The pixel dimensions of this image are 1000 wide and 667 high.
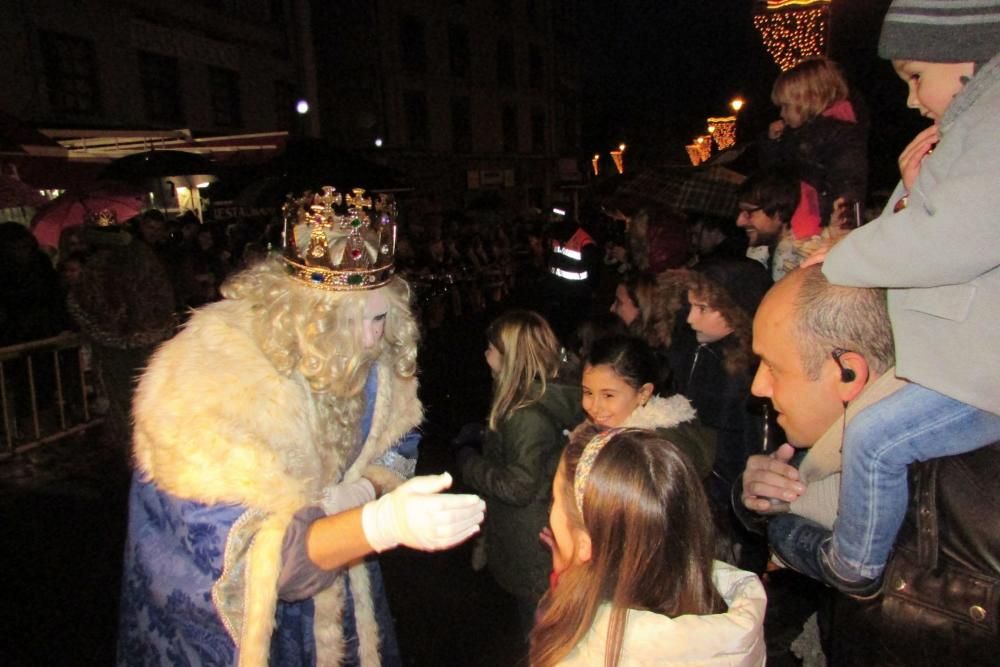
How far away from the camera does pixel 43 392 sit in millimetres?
7059

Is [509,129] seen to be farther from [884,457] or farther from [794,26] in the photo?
[884,457]

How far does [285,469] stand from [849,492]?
1596 mm

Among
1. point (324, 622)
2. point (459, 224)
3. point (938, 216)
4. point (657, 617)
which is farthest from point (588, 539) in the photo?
point (459, 224)

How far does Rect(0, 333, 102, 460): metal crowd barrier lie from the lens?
21.7 ft

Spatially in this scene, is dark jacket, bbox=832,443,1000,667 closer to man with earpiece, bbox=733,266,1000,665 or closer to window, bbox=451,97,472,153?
man with earpiece, bbox=733,266,1000,665

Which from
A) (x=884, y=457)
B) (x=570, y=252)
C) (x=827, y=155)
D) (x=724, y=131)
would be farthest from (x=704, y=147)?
(x=884, y=457)

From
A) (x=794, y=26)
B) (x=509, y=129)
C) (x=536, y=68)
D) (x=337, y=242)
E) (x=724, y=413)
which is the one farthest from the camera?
(x=536, y=68)

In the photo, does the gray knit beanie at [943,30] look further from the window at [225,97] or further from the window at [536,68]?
the window at [536,68]

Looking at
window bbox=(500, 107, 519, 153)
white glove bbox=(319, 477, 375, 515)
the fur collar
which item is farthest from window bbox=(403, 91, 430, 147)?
white glove bbox=(319, 477, 375, 515)

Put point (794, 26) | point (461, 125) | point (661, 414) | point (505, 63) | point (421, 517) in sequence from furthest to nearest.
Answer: point (505, 63) → point (461, 125) → point (794, 26) → point (661, 414) → point (421, 517)

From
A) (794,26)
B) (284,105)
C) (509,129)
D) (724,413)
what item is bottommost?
(724,413)

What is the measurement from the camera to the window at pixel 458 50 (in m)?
31.5

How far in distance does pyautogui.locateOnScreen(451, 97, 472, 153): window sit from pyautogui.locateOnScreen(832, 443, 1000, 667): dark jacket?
104 ft

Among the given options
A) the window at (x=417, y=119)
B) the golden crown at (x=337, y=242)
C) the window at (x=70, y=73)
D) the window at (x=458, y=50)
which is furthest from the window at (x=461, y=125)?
the golden crown at (x=337, y=242)
